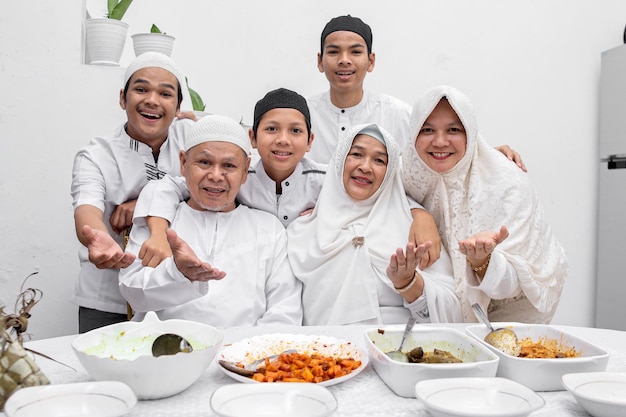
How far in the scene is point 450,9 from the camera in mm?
4391

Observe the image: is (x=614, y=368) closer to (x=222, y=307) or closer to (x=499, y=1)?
(x=222, y=307)

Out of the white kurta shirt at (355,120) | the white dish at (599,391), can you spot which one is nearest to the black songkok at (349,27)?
the white kurta shirt at (355,120)

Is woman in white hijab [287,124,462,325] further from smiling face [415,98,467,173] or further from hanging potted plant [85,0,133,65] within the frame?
hanging potted plant [85,0,133,65]

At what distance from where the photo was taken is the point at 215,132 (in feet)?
7.79

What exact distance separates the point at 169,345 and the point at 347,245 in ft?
3.87

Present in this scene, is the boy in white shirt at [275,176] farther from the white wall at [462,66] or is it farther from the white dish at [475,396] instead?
the white dish at [475,396]

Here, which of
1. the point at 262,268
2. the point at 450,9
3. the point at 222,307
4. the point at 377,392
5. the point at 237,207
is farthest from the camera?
the point at 450,9

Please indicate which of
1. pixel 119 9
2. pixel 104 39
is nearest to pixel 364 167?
pixel 104 39

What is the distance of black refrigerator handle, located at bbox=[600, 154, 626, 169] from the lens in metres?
4.36

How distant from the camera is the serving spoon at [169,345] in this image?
53.0 inches

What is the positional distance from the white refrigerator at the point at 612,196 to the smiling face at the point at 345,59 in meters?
2.14

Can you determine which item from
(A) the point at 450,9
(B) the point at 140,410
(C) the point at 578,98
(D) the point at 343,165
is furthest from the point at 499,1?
(B) the point at 140,410

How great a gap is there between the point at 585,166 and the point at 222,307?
3.48m

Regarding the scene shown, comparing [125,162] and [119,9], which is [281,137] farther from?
[119,9]
